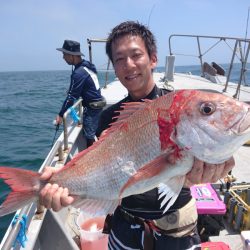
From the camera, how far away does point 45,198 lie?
198 cm

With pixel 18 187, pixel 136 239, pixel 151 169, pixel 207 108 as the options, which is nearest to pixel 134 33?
pixel 207 108

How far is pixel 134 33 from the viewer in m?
2.51

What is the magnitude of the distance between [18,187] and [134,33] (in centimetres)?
146

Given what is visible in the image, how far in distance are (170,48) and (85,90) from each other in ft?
18.9

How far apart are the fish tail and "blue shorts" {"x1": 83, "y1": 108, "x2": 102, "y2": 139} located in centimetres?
446

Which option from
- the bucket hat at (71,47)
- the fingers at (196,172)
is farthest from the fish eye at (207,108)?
the bucket hat at (71,47)

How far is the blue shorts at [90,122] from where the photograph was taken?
21.2 feet

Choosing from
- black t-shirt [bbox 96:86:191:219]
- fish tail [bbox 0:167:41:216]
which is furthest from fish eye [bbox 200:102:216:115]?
fish tail [bbox 0:167:41:216]

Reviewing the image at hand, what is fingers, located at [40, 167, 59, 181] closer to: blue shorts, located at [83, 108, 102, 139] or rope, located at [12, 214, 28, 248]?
rope, located at [12, 214, 28, 248]

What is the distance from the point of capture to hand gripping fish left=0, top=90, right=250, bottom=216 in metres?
1.67

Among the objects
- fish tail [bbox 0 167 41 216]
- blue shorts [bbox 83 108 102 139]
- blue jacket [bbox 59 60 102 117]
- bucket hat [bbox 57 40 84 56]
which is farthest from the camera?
A: bucket hat [bbox 57 40 84 56]

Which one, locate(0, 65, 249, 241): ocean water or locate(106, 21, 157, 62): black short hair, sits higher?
locate(106, 21, 157, 62): black short hair

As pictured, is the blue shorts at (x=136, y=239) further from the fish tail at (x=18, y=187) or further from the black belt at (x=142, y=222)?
the fish tail at (x=18, y=187)

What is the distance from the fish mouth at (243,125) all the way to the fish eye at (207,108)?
15 centimetres
